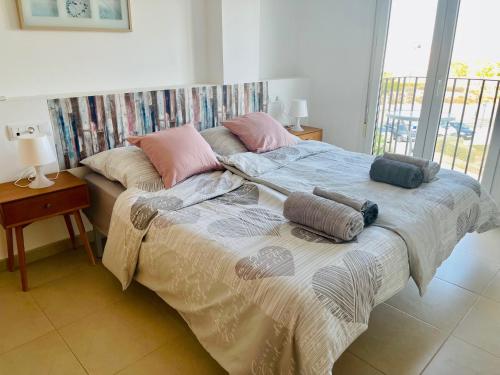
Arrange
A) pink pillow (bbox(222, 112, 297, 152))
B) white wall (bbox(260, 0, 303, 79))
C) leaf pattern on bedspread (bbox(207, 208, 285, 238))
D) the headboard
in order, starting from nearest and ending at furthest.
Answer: leaf pattern on bedspread (bbox(207, 208, 285, 238)) → the headboard → pink pillow (bbox(222, 112, 297, 152)) → white wall (bbox(260, 0, 303, 79))

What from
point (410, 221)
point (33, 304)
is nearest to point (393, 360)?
point (410, 221)

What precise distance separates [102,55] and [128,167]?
93 centimetres

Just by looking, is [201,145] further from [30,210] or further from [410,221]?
[410,221]

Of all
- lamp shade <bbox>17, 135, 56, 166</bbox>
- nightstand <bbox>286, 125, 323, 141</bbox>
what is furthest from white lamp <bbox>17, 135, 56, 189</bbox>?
nightstand <bbox>286, 125, 323, 141</bbox>

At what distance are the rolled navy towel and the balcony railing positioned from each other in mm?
1446

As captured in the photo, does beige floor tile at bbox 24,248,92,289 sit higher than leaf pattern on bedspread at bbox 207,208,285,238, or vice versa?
leaf pattern on bedspread at bbox 207,208,285,238

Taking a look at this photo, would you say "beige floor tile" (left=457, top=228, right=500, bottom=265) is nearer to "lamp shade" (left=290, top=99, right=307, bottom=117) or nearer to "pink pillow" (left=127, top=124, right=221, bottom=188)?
"lamp shade" (left=290, top=99, right=307, bottom=117)

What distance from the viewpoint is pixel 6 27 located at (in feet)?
7.06

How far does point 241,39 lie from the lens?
313cm

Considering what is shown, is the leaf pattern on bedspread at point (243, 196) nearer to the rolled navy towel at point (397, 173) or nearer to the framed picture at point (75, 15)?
the rolled navy towel at point (397, 173)

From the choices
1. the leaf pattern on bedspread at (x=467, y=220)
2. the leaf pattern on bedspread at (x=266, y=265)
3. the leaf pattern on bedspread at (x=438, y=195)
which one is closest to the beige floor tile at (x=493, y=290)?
the leaf pattern on bedspread at (x=467, y=220)

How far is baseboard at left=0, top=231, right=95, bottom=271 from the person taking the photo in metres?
2.42

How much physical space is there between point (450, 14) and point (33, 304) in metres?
3.59

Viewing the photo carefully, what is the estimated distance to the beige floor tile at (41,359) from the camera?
1.61 meters
